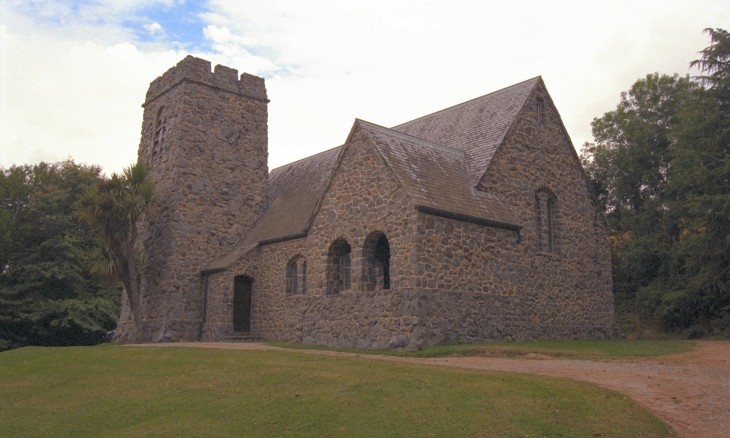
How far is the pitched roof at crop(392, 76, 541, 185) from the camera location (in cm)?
2422

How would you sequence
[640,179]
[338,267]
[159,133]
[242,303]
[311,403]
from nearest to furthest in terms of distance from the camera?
[311,403]
[338,267]
[242,303]
[159,133]
[640,179]

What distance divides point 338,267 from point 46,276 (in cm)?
1932

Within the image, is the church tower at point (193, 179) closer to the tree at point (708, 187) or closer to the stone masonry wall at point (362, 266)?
the stone masonry wall at point (362, 266)

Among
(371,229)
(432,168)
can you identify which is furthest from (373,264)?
(432,168)

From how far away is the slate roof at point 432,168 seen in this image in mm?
20867

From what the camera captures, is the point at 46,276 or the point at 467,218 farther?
the point at 46,276

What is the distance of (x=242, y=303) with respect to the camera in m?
28.0

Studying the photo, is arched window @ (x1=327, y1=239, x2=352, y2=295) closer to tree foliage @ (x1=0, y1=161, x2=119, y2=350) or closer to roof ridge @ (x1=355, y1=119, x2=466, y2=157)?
roof ridge @ (x1=355, y1=119, x2=466, y2=157)

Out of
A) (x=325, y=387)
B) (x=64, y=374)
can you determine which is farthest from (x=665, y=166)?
(x=64, y=374)

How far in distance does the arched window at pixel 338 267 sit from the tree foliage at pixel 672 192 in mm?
13265

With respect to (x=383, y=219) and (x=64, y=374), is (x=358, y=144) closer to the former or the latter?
(x=383, y=219)

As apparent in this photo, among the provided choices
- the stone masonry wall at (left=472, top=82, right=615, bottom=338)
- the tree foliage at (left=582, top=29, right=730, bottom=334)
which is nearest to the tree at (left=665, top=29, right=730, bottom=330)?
the tree foliage at (left=582, top=29, right=730, bottom=334)

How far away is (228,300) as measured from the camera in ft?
89.3

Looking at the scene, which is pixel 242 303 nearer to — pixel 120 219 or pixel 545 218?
pixel 120 219
